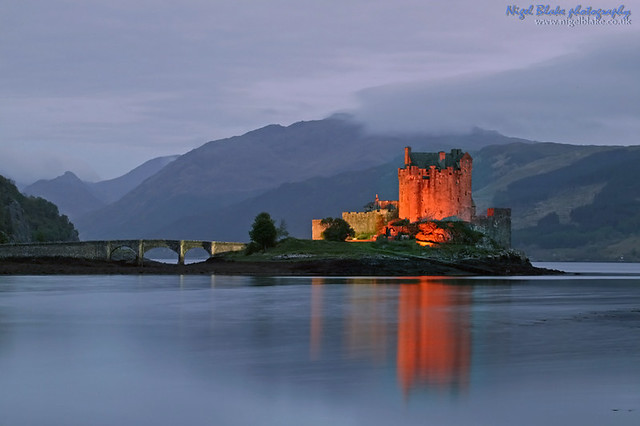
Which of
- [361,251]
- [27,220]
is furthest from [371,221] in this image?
[27,220]

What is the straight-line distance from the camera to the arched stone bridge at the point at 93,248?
93.3 metres

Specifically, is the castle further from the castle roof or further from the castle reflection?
the castle reflection

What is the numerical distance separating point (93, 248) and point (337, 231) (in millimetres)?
28549

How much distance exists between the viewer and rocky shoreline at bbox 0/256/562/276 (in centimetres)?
9125

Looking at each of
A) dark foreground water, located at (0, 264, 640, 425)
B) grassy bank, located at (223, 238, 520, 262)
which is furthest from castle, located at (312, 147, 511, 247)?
dark foreground water, located at (0, 264, 640, 425)

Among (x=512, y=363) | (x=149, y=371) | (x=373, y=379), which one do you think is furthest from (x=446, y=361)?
(x=149, y=371)

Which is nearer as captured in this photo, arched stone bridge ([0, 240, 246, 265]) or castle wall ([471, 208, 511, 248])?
arched stone bridge ([0, 240, 246, 265])

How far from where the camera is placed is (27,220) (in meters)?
138

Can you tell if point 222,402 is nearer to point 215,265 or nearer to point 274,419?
point 274,419

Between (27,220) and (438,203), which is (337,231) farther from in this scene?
(27,220)

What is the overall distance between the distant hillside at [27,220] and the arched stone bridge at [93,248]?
1213 cm

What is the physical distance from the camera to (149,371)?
2161cm

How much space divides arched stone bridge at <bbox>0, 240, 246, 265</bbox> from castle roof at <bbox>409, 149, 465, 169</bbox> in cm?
2424

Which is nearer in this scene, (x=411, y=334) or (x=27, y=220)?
(x=411, y=334)
